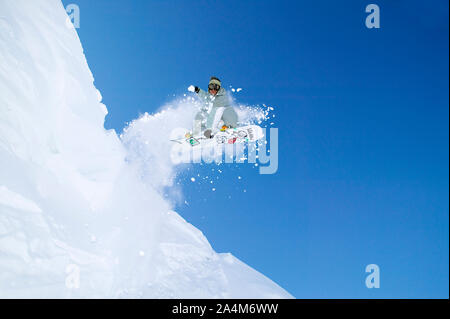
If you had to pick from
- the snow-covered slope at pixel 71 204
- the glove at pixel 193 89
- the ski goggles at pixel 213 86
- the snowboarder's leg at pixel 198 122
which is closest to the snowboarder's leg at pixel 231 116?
the ski goggles at pixel 213 86

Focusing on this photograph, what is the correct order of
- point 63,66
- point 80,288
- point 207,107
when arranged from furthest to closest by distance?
point 63,66
point 207,107
point 80,288

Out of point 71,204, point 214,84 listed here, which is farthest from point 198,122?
point 71,204

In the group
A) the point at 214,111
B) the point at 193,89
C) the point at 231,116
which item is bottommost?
the point at 231,116

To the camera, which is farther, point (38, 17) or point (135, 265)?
point (38, 17)

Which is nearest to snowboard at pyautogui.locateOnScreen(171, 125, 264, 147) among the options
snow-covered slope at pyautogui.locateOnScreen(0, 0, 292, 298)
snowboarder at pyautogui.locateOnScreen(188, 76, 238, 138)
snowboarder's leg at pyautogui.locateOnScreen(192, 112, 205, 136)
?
snowboarder's leg at pyautogui.locateOnScreen(192, 112, 205, 136)

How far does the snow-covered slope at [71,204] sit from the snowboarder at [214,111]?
15.6 feet

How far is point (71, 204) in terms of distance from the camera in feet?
30.2

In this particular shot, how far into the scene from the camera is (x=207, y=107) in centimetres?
966

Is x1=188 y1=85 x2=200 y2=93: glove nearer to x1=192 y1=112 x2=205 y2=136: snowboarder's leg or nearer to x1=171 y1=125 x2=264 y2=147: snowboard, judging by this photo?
x1=192 y1=112 x2=205 y2=136: snowboarder's leg

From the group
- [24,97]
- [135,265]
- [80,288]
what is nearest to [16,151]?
[24,97]

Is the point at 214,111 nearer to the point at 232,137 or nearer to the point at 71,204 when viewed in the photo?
the point at 232,137

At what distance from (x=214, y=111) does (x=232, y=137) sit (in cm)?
155

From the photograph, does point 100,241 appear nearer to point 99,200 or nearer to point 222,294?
point 99,200

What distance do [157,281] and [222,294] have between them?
2245 millimetres
